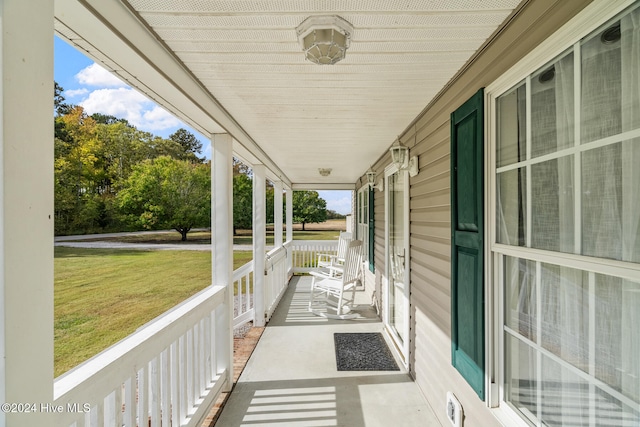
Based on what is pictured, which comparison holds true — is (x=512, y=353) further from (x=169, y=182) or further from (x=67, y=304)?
(x=169, y=182)

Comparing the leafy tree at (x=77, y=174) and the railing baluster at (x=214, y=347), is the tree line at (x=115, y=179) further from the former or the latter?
the railing baluster at (x=214, y=347)

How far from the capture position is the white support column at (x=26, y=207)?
824 millimetres

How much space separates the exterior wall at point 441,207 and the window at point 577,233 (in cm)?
18

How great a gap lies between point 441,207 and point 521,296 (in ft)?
3.38

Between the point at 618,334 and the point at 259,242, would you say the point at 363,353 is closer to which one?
the point at 259,242

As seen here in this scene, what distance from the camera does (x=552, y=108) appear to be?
123cm

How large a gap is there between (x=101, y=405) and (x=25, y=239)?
866mm

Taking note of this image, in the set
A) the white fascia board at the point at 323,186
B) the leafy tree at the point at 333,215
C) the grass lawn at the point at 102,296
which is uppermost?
the white fascia board at the point at 323,186

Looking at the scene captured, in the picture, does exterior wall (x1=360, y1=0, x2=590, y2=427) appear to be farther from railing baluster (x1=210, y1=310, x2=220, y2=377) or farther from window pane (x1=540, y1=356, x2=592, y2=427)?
railing baluster (x1=210, y1=310, x2=220, y2=377)

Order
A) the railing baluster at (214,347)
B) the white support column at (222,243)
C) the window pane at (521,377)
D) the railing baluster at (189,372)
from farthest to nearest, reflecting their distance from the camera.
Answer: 1. the white support column at (222,243)
2. the railing baluster at (214,347)
3. the railing baluster at (189,372)
4. the window pane at (521,377)

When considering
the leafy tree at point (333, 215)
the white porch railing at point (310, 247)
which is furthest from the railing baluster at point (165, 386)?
the leafy tree at point (333, 215)

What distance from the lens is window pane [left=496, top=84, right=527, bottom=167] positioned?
1.42 meters

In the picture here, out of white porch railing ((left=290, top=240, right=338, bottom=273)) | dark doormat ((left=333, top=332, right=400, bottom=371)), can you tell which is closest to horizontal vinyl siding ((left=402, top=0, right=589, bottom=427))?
dark doormat ((left=333, top=332, right=400, bottom=371))

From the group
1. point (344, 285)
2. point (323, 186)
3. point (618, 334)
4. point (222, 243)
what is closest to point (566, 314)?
point (618, 334)
